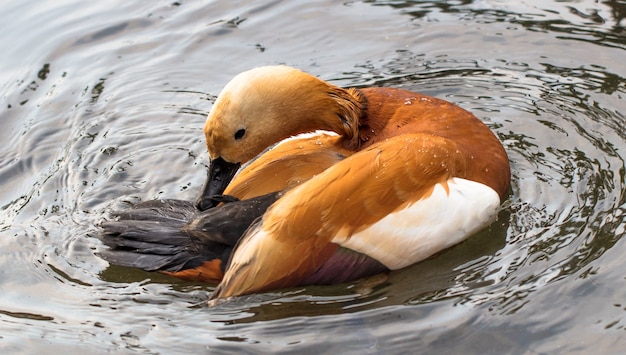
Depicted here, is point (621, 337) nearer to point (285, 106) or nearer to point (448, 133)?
point (448, 133)

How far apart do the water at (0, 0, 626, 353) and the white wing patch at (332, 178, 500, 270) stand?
0.12 metres

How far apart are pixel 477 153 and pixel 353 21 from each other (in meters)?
3.15

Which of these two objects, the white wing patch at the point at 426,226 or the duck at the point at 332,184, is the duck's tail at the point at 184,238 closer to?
the duck at the point at 332,184

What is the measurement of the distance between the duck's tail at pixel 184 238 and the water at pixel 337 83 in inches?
6.2

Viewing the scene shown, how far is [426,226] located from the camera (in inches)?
186

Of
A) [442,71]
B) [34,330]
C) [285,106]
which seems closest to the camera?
[34,330]

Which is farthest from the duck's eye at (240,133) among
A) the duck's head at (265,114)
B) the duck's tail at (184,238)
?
the duck's tail at (184,238)

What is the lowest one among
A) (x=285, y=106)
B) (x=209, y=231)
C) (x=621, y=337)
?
(x=621, y=337)

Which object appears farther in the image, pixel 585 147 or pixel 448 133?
pixel 585 147

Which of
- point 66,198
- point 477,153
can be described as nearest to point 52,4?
point 66,198

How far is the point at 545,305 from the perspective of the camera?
4480 mm

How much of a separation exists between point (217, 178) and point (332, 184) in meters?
0.75

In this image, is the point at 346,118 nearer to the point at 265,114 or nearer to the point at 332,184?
the point at 265,114

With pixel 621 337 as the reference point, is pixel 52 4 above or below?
above
